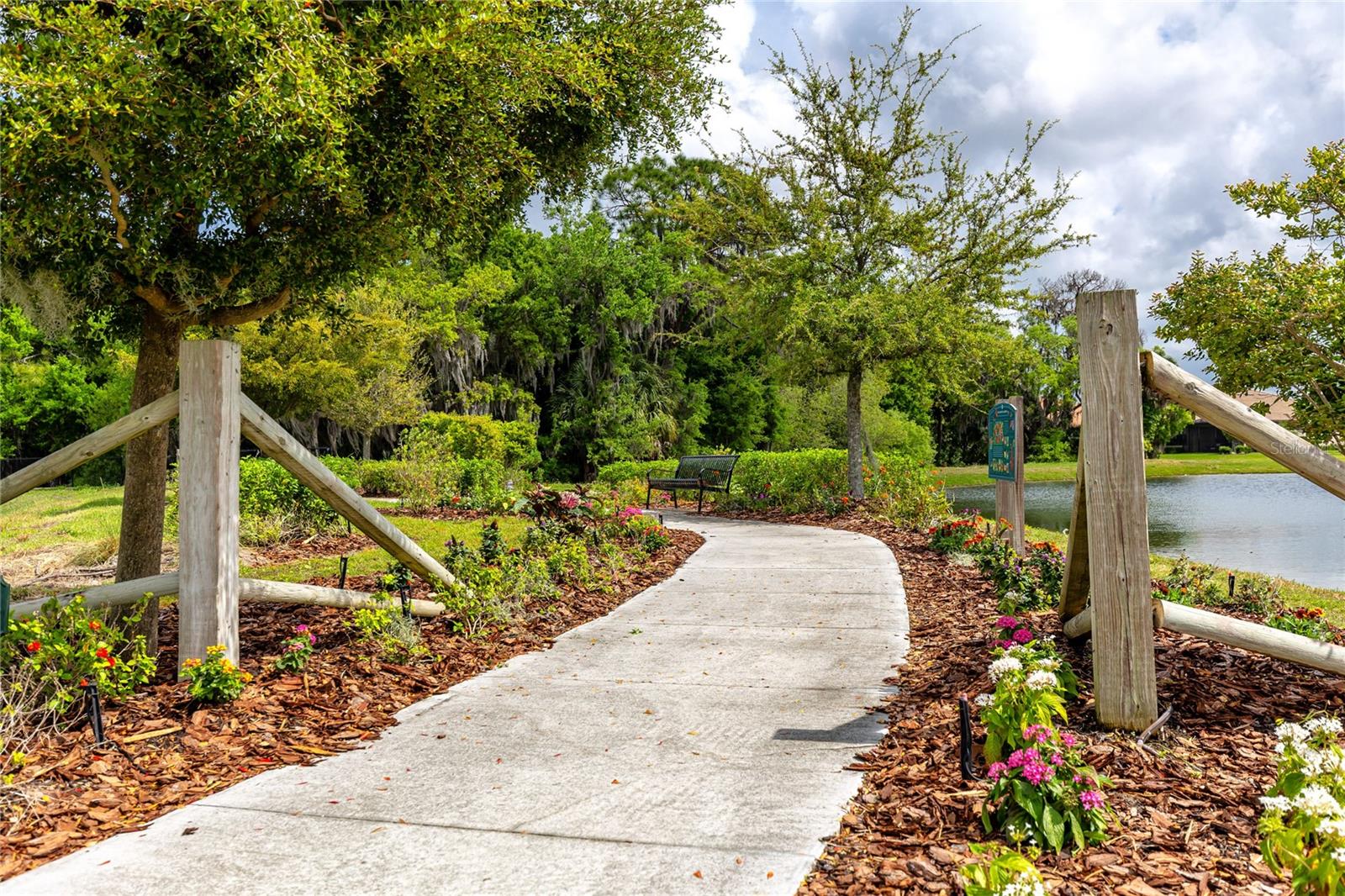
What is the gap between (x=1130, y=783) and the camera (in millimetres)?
3326

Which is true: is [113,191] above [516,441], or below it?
above

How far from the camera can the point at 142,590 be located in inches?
179

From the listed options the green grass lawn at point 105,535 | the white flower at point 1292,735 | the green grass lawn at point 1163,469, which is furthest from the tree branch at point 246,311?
the green grass lawn at point 1163,469

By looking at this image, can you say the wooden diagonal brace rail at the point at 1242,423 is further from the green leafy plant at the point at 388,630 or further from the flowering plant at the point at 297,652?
the flowering plant at the point at 297,652

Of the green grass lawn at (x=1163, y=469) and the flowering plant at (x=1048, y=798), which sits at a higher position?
the green grass lawn at (x=1163, y=469)

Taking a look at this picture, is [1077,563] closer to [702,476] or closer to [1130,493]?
[1130,493]

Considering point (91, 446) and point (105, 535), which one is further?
point (105, 535)

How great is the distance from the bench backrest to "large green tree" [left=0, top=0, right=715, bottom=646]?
9026mm

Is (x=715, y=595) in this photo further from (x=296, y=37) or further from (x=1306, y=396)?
(x=1306, y=396)

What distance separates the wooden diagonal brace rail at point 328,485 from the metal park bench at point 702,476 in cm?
951

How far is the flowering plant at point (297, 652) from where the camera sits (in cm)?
482

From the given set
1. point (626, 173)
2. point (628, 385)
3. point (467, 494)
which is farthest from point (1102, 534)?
point (626, 173)

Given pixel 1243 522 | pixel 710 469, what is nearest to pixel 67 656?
pixel 710 469

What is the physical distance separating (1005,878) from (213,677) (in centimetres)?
374
